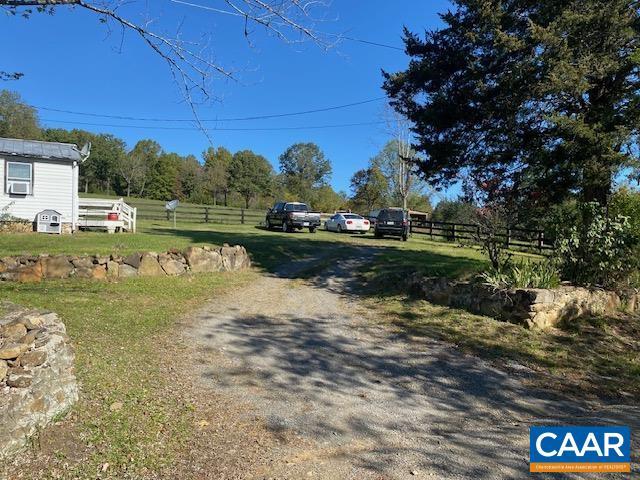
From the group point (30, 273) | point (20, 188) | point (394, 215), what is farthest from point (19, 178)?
point (394, 215)

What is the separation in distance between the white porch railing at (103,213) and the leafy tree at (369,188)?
3428 centimetres

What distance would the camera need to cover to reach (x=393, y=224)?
24.0 metres

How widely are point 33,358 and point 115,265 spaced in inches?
254

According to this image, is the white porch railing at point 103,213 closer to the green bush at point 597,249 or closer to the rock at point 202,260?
Answer: the rock at point 202,260

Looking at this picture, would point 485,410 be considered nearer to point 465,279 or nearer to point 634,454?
point 634,454

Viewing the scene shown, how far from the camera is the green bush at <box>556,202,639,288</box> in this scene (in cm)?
830

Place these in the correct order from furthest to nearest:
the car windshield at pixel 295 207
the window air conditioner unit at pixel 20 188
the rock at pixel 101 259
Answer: the car windshield at pixel 295 207
the window air conditioner unit at pixel 20 188
the rock at pixel 101 259

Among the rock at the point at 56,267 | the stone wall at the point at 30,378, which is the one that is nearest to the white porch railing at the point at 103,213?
the rock at the point at 56,267

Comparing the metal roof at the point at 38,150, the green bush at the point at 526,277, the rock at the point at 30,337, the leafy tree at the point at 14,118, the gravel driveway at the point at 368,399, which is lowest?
the gravel driveway at the point at 368,399

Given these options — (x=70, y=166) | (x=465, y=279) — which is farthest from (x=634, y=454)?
(x=70, y=166)

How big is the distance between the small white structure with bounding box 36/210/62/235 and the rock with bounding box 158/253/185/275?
7.93 meters

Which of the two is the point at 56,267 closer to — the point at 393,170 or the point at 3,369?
the point at 3,369

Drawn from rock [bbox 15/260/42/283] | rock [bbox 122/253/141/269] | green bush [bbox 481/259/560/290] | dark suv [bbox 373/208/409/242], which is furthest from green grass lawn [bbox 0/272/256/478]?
dark suv [bbox 373/208/409/242]

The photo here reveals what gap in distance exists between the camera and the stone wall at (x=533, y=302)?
7.55 m
